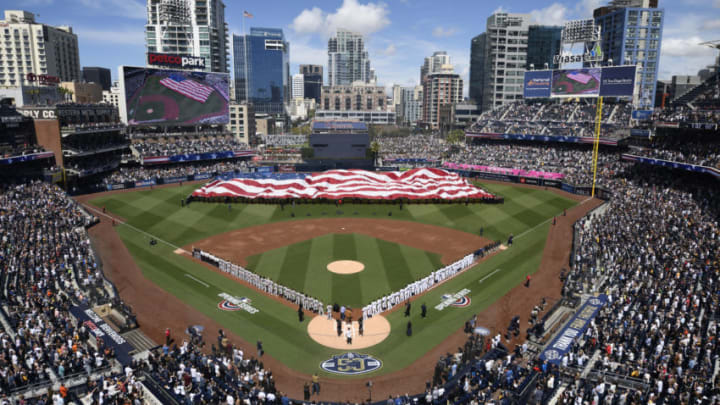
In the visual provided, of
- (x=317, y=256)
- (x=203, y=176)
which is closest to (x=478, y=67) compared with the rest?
(x=203, y=176)

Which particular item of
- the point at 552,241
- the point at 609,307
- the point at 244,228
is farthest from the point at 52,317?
the point at 552,241

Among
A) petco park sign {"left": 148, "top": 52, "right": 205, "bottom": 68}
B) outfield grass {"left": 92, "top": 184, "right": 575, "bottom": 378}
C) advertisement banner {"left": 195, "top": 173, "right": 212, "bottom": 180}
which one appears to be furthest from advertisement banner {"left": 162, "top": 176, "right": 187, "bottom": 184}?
petco park sign {"left": 148, "top": 52, "right": 205, "bottom": 68}

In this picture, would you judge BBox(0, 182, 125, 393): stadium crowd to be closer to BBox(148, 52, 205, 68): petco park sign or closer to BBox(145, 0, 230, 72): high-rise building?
BBox(148, 52, 205, 68): petco park sign

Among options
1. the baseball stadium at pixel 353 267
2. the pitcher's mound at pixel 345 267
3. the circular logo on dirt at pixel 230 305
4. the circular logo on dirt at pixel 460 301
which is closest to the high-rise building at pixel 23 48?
the baseball stadium at pixel 353 267

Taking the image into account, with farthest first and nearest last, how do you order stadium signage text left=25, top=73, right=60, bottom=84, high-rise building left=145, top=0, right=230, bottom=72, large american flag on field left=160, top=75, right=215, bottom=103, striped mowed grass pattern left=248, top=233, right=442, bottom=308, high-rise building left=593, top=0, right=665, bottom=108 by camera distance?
high-rise building left=145, top=0, right=230, bottom=72 < high-rise building left=593, top=0, right=665, bottom=108 < large american flag on field left=160, top=75, right=215, bottom=103 < stadium signage text left=25, top=73, right=60, bottom=84 < striped mowed grass pattern left=248, top=233, right=442, bottom=308

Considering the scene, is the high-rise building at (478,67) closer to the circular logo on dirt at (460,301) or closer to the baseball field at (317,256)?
the baseball field at (317,256)
